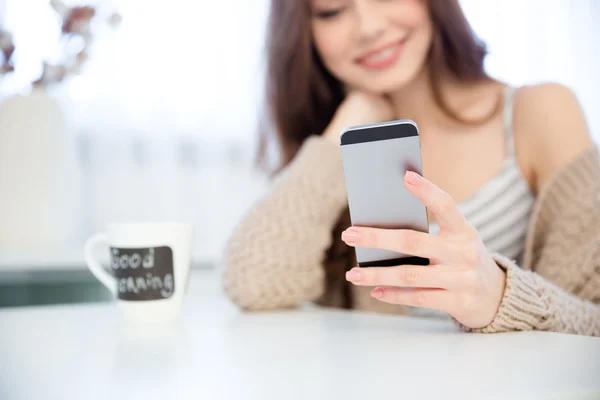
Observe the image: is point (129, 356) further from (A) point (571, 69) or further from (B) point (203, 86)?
(A) point (571, 69)

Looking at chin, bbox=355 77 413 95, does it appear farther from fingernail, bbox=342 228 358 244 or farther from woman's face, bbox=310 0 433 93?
fingernail, bbox=342 228 358 244

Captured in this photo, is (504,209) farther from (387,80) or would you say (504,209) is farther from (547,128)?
(387,80)

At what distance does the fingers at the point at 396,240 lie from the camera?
14.8 inches

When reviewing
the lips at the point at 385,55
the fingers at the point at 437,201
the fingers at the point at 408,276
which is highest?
the lips at the point at 385,55

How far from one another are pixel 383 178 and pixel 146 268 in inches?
10.3

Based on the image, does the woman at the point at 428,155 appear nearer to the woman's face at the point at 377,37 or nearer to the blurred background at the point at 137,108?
the woman's face at the point at 377,37

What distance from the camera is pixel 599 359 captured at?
0.30 meters

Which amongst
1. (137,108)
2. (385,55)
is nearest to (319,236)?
(385,55)

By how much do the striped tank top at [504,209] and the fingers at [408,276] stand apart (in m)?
0.39

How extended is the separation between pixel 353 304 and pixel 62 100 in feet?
2.70

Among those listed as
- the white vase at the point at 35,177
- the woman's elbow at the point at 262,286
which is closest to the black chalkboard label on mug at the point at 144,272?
the woman's elbow at the point at 262,286

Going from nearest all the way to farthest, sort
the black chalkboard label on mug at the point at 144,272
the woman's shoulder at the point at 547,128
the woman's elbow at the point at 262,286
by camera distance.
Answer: the black chalkboard label on mug at the point at 144,272 < the woman's elbow at the point at 262,286 < the woman's shoulder at the point at 547,128

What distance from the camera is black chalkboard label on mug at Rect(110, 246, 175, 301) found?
506mm

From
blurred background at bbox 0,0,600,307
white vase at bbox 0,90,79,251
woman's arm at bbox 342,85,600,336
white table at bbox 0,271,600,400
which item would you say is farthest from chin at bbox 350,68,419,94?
white vase at bbox 0,90,79,251
